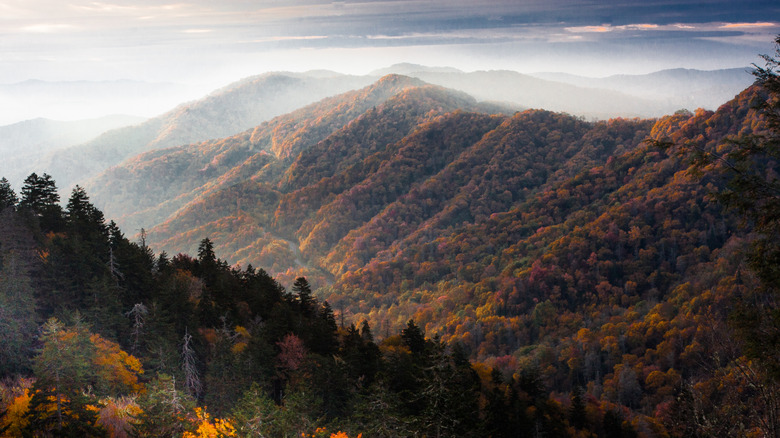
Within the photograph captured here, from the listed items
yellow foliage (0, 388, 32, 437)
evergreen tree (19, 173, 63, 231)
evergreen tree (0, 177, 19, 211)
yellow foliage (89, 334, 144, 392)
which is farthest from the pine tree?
evergreen tree (19, 173, 63, 231)

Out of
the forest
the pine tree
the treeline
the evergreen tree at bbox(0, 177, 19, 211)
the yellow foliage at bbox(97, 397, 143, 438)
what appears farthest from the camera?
the evergreen tree at bbox(0, 177, 19, 211)

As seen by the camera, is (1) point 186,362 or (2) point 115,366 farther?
(1) point 186,362

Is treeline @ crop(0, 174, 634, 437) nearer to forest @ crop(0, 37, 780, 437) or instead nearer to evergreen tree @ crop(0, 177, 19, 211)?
forest @ crop(0, 37, 780, 437)

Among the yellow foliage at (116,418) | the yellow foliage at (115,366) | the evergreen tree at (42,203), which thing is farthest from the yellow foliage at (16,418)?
the evergreen tree at (42,203)

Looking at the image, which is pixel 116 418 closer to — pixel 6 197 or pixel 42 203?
pixel 6 197

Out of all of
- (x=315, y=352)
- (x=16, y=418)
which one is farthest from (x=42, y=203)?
(x=16, y=418)

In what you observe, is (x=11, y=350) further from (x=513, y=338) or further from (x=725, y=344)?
(x=513, y=338)

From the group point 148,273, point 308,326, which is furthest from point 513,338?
point 148,273

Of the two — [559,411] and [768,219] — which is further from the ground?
[768,219]
